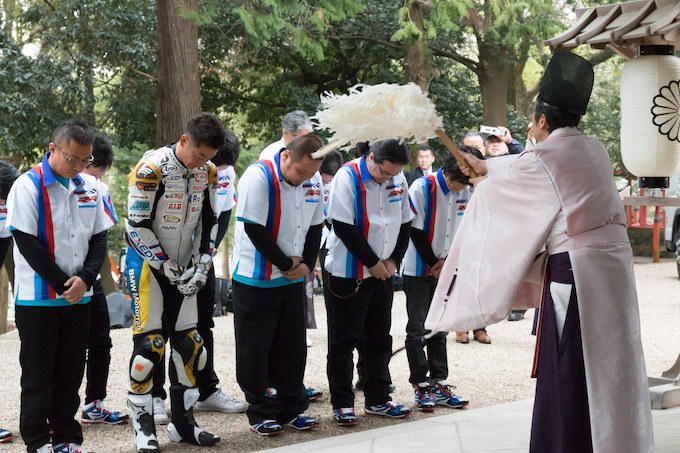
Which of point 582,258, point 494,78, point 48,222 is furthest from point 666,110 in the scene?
point 494,78

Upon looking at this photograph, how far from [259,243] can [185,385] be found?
93 cm

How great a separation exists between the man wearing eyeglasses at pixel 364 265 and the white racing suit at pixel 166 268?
0.92 m

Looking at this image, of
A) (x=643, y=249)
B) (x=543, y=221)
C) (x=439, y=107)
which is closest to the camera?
(x=543, y=221)

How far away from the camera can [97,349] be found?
4992mm

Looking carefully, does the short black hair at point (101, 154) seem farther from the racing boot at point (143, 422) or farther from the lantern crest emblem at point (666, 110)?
the lantern crest emblem at point (666, 110)

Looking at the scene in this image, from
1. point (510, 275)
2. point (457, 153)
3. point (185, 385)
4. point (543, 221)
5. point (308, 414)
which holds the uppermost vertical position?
point (457, 153)

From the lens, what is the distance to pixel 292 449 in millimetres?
4434

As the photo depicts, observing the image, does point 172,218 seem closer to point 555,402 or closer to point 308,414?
point 308,414

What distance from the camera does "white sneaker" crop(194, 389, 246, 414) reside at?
5348 millimetres

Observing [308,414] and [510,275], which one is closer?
[510,275]

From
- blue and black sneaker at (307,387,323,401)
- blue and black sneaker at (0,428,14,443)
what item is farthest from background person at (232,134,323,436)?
blue and black sneaker at (0,428,14,443)

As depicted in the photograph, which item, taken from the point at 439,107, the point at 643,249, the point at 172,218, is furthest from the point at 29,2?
the point at 643,249

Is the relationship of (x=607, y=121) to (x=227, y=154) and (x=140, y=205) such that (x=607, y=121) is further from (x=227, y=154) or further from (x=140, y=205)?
(x=140, y=205)

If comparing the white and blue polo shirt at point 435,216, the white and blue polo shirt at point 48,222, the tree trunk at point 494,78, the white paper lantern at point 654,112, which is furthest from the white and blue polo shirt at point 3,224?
the tree trunk at point 494,78
